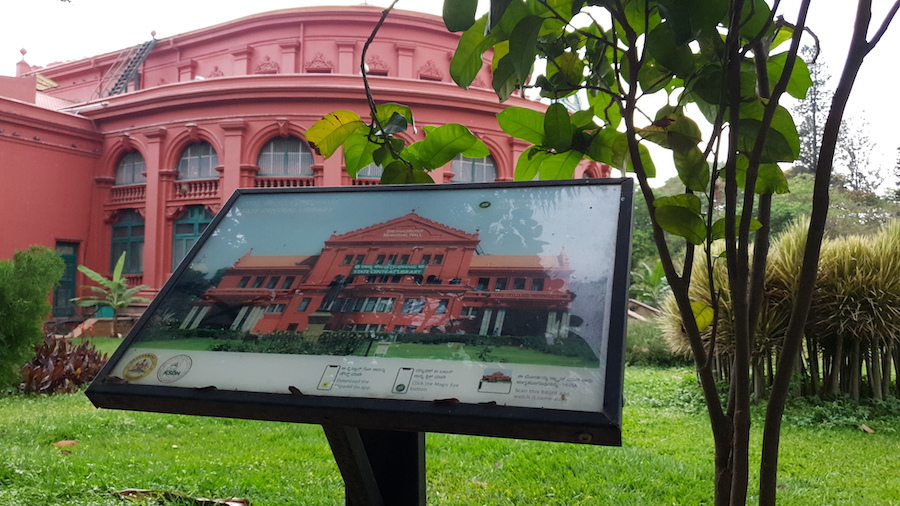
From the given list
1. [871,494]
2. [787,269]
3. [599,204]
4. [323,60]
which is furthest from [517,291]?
[323,60]

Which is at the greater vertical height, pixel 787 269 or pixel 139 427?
pixel 787 269

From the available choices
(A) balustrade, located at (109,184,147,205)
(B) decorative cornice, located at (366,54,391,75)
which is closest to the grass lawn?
(A) balustrade, located at (109,184,147,205)

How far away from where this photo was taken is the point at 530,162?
3.71 ft

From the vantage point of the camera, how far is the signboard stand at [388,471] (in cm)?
112

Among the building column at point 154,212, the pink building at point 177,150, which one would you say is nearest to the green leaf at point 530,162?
the pink building at point 177,150

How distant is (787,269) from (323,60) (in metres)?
11.2

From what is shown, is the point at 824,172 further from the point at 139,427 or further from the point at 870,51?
the point at 139,427

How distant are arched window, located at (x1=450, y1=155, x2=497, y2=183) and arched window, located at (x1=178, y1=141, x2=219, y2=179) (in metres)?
4.33

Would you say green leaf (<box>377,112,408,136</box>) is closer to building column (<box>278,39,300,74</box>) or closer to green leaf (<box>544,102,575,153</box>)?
green leaf (<box>544,102,575,153</box>)

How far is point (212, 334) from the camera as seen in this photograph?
38.1 inches

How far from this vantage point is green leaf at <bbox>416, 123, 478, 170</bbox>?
114 centimetres

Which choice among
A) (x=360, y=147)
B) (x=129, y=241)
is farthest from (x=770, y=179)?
(x=129, y=241)

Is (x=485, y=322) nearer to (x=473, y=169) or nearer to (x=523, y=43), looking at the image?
(x=523, y=43)

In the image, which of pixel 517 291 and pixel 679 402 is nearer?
pixel 517 291
